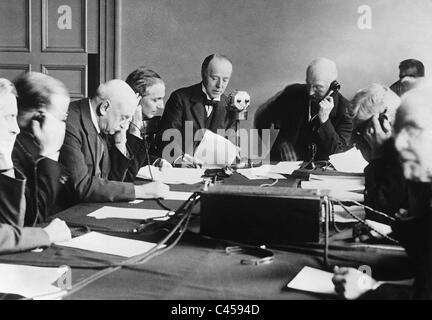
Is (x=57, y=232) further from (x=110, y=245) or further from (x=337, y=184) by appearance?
(x=337, y=184)

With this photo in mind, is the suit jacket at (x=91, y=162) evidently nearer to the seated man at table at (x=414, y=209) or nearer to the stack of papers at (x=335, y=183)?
the stack of papers at (x=335, y=183)

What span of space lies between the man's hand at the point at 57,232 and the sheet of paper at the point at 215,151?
182 centimetres

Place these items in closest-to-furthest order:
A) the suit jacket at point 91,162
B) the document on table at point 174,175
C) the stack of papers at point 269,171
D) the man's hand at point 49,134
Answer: the man's hand at point 49,134
the suit jacket at point 91,162
the document on table at point 174,175
the stack of papers at point 269,171

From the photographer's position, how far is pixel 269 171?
314cm

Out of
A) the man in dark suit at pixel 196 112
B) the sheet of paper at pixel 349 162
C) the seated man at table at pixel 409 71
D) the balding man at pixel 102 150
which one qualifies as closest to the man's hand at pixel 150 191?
the balding man at pixel 102 150

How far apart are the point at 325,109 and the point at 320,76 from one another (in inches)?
24.9

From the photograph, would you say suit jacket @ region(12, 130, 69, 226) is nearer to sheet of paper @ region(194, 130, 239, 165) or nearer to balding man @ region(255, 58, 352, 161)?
sheet of paper @ region(194, 130, 239, 165)

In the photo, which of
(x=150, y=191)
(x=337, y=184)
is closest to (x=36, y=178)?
(x=150, y=191)

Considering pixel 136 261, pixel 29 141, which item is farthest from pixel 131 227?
pixel 29 141

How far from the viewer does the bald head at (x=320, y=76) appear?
4497 mm

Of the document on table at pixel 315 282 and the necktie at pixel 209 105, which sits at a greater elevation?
the necktie at pixel 209 105

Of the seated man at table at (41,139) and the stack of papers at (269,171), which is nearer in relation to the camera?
the seated man at table at (41,139)

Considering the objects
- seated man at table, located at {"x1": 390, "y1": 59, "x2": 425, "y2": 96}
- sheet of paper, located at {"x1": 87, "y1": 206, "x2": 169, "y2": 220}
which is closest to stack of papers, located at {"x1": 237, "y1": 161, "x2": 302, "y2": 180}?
sheet of paper, located at {"x1": 87, "y1": 206, "x2": 169, "y2": 220}
